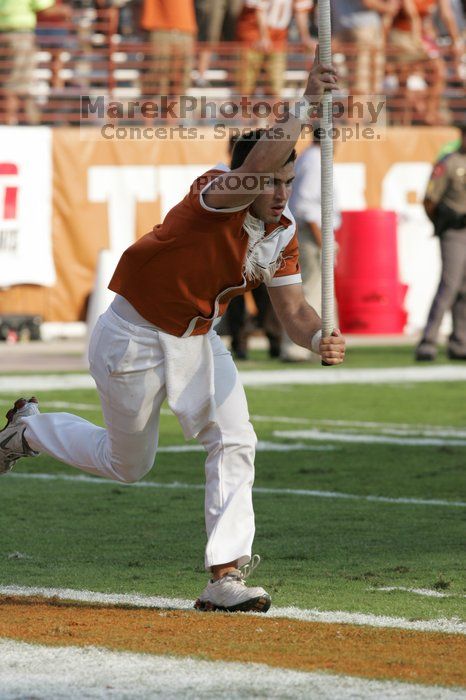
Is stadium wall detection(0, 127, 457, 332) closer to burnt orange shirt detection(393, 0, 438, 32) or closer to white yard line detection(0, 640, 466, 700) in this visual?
burnt orange shirt detection(393, 0, 438, 32)

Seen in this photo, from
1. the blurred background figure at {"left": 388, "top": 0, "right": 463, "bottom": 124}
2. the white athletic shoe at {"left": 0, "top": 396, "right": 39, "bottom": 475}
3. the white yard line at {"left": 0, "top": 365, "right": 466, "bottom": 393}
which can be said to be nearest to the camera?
the white athletic shoe at {"left": 0, "top": 396, "right": 39, "bottom": 475}

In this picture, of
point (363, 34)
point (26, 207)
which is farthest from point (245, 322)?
point (363, 34)

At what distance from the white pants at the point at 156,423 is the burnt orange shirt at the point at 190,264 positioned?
11cm

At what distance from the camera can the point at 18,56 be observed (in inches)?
823

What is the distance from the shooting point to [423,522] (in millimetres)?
7711

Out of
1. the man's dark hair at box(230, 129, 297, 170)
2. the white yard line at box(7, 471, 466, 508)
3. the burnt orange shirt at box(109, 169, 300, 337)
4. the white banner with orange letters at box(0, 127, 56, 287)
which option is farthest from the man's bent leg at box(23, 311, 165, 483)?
the white banner with orange letters at box(0, 127, 56, 287)

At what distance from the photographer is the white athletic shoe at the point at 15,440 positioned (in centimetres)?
647

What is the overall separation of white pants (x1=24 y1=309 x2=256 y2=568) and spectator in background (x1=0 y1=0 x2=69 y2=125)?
15.1m

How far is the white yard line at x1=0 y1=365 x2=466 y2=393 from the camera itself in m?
14.6

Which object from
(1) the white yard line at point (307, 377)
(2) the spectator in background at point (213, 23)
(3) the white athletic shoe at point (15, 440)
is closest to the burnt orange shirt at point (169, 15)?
(2) the spectator in background at point (213, 23)

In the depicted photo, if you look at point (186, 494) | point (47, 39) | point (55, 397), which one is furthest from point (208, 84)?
point (186, 494)

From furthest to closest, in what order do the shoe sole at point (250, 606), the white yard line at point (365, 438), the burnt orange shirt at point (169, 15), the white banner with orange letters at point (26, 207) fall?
the burnt orange shirt at point (169, 15) → the white banner with orange letters at point (26, 207) → the white yard line at point (365, 438) → the shoe sole at point (250, 606)

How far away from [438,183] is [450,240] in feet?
2.13

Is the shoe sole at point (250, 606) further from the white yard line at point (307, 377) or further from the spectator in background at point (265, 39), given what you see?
the spectator in background at point (265, 39)
